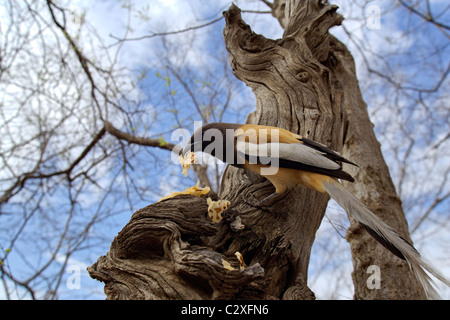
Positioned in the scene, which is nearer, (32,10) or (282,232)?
(282,232)

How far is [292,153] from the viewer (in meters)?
2.77

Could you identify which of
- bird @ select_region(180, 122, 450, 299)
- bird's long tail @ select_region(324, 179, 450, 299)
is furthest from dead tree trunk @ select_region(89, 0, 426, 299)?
bird's long tail @ select_region(324, 179, 450, 299)

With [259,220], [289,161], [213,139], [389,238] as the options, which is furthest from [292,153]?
[389,238]

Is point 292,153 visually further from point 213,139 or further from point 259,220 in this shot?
point 213,139

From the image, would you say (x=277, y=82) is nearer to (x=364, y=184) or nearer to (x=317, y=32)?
(x=317, y=32)

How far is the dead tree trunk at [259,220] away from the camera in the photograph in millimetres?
2199

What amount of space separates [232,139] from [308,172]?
687 millimetres

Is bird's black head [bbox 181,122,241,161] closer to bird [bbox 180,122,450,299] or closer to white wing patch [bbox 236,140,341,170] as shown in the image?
bird [bbox 180,122,450,299]

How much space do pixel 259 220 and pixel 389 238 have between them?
888mm

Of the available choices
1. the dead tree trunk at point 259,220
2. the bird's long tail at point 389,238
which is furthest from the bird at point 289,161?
the dead tree trunk at point 259,220

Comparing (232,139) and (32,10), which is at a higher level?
(32,10)

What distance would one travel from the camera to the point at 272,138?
9.48 feet
